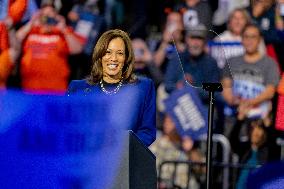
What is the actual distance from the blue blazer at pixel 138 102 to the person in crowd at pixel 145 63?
3846mm

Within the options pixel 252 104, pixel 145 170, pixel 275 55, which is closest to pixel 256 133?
pixel 252 104

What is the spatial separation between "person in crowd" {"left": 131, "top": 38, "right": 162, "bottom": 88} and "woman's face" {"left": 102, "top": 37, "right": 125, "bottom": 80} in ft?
12.8

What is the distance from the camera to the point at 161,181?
27.5ft

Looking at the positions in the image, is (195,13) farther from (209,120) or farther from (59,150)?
(59,150)

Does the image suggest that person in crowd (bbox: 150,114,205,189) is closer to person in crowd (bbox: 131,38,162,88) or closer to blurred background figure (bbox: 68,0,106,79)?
person in crowd (bbox: 131,38,162,88)

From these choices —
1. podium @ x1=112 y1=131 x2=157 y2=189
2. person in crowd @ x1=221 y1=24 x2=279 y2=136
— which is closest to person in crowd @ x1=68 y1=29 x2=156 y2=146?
podium @ x1=112 y1=131 x2=157 y2=189

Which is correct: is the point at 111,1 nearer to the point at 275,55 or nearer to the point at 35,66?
the point at 35,66

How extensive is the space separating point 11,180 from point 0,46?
555cm

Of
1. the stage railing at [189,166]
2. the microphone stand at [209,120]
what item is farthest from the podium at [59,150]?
the stage railing at [189,166]

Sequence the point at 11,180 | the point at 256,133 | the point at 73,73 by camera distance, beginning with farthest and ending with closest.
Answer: the point at 73,73, the point at 256,133, the point at 11,180

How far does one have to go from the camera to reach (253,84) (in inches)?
326

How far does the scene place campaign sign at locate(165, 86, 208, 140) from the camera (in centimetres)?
845

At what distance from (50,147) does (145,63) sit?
17.0 feet

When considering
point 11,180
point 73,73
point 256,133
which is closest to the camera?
point 11,180
